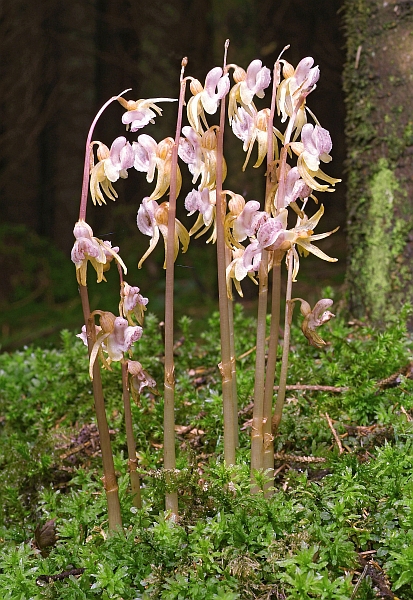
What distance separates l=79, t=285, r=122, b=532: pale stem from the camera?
60.2 inches

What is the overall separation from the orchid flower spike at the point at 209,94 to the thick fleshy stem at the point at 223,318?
0.03m

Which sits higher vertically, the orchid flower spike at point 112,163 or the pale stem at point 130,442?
the orchid flower spike at point 112,163

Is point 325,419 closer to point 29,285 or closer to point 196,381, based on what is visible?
point 196,381

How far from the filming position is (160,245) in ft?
27.7

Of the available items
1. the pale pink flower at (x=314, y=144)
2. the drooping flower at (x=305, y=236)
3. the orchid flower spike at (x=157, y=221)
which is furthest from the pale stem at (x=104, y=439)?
the pale pink flower at (x=314, y=144)

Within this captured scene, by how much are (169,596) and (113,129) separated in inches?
377

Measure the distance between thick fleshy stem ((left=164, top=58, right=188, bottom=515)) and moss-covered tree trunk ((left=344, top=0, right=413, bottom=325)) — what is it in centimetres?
155

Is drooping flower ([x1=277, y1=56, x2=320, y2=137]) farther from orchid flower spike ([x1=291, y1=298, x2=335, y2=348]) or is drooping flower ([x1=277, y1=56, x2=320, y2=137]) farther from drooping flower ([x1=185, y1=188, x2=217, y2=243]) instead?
orchid flower spike ([x1=291, y1=298, x2=335, y2=348])

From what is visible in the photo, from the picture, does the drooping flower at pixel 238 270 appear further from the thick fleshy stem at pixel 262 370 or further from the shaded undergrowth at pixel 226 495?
the shaded undergrowth at pixel 226 495

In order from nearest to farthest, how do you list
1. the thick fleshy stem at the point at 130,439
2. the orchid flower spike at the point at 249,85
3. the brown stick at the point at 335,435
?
the orchid flower spike at the point at 249,85 < the thick fleshy stem at the point at 130,439 < the brown stick at the point at 335,435

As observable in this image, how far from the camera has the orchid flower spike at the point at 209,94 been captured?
58.0 inches

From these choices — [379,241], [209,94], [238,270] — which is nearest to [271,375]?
[238,270]

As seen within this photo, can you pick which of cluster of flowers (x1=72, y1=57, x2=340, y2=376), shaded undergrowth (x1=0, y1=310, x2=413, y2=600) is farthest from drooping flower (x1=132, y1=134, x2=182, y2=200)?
shaded undergrowth (x1=0, y1=310, x2=413, y2=600)

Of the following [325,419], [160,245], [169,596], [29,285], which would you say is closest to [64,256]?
[29,285]
